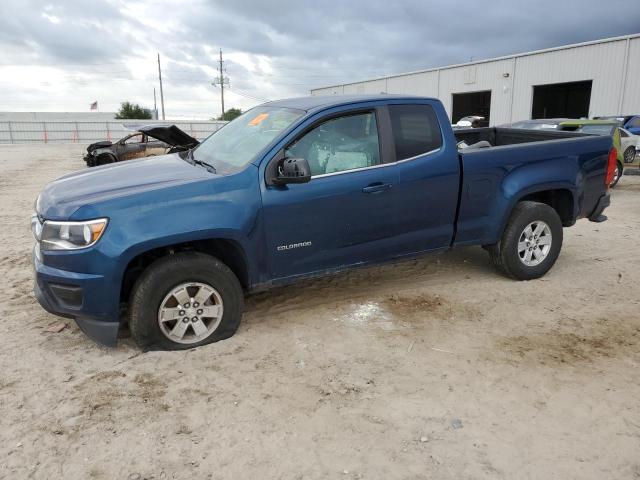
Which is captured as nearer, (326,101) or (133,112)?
→ (326,101)

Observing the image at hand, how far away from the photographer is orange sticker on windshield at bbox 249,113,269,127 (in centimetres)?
466

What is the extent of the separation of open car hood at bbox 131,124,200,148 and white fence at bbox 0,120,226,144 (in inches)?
1288

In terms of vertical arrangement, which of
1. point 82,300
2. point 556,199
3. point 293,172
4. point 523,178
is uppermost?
point 293,172

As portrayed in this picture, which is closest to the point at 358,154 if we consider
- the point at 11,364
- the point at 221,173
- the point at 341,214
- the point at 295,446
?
the point at 341,214

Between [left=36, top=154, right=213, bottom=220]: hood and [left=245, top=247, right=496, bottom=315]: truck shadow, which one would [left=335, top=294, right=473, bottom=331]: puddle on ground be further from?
[left=36, top=154, right=213, bottom=220]: hood

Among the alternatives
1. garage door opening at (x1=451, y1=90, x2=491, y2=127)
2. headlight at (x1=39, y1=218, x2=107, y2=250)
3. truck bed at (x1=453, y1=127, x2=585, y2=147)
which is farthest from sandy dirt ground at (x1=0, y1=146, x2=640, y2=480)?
garage door opening at (x1=451, y1=90, x2=491, y2=127)

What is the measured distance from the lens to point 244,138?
178 inches

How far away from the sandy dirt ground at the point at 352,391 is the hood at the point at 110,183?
1.11 m

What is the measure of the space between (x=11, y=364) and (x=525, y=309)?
419 centimetres

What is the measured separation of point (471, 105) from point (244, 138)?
38.4 m

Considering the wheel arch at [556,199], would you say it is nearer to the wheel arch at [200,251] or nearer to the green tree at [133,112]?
the wheel arch at [200,251]

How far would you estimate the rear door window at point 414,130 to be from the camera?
449cm

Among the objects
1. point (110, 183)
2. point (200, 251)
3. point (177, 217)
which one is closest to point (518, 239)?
point (200, 251)

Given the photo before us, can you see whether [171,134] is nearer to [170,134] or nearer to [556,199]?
[170,134]
